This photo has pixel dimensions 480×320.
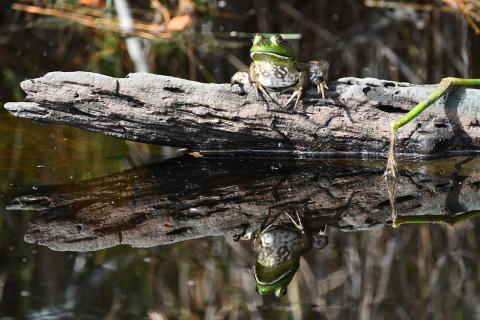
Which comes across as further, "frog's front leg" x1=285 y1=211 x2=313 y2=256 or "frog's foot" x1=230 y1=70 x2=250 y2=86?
"frog's foot" x1=230 y1=70 x2=250 y2=86

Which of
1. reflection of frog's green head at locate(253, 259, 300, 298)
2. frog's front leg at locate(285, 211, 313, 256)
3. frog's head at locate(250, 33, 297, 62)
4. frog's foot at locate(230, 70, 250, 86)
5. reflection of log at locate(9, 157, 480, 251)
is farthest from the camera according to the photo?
frog's foot at locate(230, 70, 250, 86)

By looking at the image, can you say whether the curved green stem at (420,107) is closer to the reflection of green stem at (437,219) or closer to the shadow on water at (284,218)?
the shadow on water at (284,218)

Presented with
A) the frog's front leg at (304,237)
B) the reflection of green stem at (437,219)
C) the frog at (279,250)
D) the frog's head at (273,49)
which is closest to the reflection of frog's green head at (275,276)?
the frog at (279,250)

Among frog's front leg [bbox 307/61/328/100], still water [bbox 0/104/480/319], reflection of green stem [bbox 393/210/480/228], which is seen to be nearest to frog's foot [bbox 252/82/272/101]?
frog's front leg [bbox 307/61/328/100]

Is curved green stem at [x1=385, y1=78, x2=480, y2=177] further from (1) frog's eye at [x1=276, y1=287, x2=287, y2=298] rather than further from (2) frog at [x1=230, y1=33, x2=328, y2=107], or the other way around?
(1) frog's eye at [x1=276, y1=287, x2=287, y2=298]

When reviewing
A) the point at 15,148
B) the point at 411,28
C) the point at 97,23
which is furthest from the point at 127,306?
the point at 411,28

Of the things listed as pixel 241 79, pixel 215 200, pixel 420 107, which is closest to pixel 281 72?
pixel 241 79

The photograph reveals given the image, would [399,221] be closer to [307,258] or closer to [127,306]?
[307,258]
